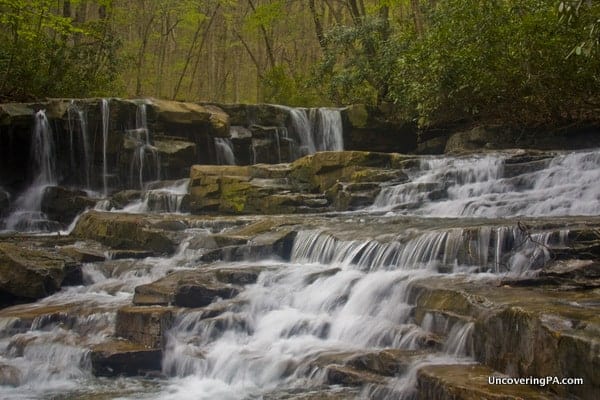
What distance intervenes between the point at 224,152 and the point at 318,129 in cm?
332

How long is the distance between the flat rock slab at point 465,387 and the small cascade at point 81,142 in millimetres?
15094

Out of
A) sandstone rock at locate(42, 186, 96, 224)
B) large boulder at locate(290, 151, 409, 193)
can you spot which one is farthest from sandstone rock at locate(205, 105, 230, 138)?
large boulder at locate(290, 151, 409, 193)

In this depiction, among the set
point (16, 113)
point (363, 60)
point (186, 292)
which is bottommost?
point (186, 292)

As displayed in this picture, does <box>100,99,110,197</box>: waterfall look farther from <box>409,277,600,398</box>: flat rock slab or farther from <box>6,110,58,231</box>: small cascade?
<box>409,277,600,398</box>: flat rock slab

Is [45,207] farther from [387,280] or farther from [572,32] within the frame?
[572,32]

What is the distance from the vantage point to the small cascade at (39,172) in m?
17.3

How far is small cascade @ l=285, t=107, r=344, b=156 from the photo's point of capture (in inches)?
844

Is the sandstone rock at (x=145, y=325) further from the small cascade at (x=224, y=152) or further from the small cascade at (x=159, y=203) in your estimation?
the small cascade at (x=224, y=152)

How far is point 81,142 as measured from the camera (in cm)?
1886

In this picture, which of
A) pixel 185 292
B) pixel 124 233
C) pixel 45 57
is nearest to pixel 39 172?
pixel 45 57

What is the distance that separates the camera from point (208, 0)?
101 ft

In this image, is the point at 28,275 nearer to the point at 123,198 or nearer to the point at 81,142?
the point at 123,198

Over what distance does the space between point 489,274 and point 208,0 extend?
25856 millimetres

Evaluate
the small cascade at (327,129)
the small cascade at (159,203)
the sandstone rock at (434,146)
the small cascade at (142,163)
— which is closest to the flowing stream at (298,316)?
the small cascade at (159,203)
